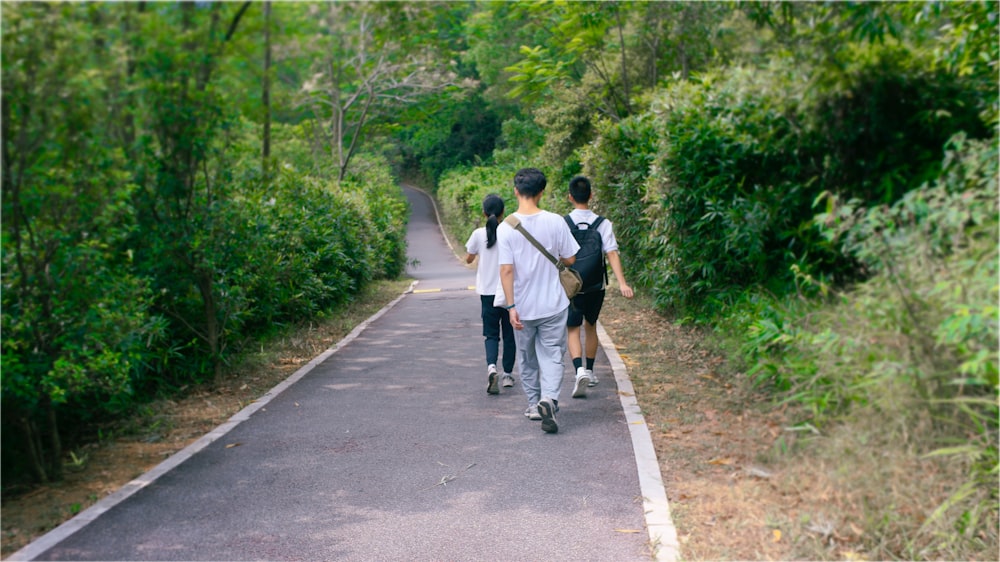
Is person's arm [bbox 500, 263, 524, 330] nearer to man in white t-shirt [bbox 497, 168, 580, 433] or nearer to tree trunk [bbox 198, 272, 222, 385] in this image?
man in white t-shirt [bbox 497, 168, 580, 433]

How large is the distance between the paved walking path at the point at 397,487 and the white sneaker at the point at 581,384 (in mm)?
88

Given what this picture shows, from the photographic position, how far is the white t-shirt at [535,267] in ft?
20.8

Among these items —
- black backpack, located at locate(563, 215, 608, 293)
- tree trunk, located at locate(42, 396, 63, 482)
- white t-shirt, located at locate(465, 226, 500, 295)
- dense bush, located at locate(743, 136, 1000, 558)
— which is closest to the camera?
dense bush, located at locate(743, 136, 1000, 558)

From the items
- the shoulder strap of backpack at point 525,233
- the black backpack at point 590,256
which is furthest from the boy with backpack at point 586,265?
the shoulder strap of backpack at point 525,233

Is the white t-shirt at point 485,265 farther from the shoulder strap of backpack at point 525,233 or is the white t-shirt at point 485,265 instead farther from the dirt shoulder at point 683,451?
the dirt shoulder at point 683,451

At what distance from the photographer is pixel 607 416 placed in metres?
6.69

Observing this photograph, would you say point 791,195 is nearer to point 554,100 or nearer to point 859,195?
point 859,195

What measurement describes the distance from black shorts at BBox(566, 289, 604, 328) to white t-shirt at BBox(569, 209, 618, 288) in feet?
0.51

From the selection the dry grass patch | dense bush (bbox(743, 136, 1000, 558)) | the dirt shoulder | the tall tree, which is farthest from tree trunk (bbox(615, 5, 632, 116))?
dense bush (bbox(743, 136, 1000, 558))

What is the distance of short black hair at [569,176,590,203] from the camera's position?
7426 mm

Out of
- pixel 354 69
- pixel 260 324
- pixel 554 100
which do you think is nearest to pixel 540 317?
pixel 260 324

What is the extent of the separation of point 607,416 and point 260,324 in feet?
18.2

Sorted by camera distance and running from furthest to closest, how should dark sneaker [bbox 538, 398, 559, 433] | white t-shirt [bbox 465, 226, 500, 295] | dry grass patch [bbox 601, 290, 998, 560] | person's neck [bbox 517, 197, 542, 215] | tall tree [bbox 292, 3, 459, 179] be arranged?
1. tall tree [bbox 292, 3, 459, 179]
2. white t-shirt [bbox 465, 226, 500, 295]
3. person's neck [bbox 517, 197, 542, 215]
4. dark sneaker [bbox 538, 398, 559, 433]
5. dry grass patch [bbox 601, 290, 998, 560]

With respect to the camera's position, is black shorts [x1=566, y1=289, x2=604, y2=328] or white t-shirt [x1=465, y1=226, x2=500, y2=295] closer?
black shorts [x1=566, y1=289, x2=604, y2=328]
